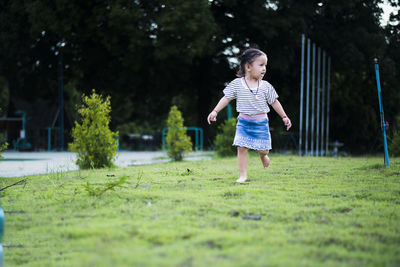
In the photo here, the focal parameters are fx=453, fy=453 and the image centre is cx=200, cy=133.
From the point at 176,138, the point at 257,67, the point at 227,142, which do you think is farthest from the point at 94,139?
the point at 227,142

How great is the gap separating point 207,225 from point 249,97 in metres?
2.90

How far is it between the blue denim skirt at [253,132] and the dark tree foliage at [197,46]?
1399 centimetres

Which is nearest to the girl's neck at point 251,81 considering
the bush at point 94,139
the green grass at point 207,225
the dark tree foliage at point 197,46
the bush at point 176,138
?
the green grass at point 207,225

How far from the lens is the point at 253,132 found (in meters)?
5.91

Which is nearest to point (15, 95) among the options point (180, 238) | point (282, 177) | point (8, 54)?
point (8, 54)

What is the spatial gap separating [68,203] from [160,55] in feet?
55.0

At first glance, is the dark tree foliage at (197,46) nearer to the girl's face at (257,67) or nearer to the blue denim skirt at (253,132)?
the girl's face at (257,67)

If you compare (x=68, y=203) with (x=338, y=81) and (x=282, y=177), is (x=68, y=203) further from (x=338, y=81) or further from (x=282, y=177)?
(x=338, y=81)

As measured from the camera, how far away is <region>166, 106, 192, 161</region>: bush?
465 inches

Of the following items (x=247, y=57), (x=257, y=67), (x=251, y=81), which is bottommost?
(x=251, y=81)

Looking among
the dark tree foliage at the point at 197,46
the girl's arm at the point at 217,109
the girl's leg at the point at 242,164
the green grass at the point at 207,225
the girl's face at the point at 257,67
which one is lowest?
the green grass at the point at 207,225

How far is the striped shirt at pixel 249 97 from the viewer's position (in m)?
5.90

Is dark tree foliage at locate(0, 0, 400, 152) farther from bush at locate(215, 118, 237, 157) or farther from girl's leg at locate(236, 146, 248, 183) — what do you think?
girl's leg at locate(236, 146, 248, 183)

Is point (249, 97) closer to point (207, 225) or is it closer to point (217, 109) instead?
point (217, 109)
